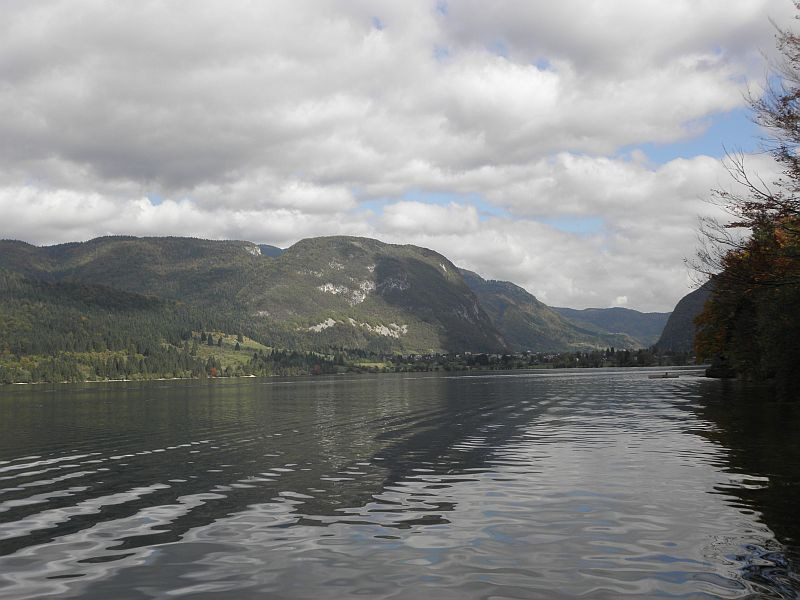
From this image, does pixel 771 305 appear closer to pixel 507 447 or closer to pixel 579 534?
pixel 507 447

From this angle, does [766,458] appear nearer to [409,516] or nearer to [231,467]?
[409,516]

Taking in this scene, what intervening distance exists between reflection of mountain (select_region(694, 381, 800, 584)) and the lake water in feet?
0.50

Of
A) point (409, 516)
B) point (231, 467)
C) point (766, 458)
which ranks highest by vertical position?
point (409, 516)

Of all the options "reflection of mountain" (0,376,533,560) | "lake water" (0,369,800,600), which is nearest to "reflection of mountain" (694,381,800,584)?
"lake water" (0,369,800,600)

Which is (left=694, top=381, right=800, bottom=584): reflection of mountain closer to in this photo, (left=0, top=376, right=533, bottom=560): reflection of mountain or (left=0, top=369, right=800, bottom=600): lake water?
(left=0, top=369, right=800, bottom=600): lake water

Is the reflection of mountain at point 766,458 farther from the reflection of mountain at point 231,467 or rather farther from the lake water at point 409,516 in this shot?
the reflection of mountain at point 231,467

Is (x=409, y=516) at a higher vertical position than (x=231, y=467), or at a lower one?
higher

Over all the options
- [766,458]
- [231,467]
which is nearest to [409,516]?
[231,467]

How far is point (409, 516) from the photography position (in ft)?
78.1

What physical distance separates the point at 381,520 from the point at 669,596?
10.7 metres

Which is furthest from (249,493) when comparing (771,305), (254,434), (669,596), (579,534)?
(771,305)

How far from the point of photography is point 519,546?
19406mm

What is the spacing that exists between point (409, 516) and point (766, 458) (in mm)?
22688

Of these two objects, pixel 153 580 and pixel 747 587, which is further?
pixel 153 580
